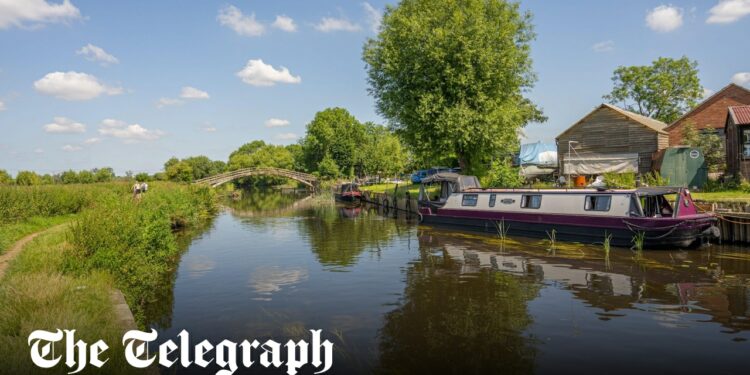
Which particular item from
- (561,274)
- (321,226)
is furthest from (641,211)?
(321,226)

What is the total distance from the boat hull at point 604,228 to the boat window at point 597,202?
52cm

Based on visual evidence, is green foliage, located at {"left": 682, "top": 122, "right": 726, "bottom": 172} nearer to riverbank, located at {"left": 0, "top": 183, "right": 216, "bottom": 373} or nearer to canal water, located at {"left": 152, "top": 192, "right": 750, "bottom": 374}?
canal water, located at {"left": 152, "top": 192, "right": 750, "bottom": 374}

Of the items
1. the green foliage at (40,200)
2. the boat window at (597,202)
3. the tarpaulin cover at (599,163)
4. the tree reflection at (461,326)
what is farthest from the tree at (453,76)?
the green foliage at (40,200)

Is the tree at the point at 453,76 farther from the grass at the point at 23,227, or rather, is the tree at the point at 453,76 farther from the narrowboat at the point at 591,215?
the grass at the point at 23,227

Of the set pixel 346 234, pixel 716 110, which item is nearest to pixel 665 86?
pixel 716 110

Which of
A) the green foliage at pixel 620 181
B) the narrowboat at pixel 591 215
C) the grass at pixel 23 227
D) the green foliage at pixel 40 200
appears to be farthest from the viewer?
the green foliage at pixel 620 181

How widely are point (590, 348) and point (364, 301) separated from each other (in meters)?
6.00

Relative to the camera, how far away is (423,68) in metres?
32.6

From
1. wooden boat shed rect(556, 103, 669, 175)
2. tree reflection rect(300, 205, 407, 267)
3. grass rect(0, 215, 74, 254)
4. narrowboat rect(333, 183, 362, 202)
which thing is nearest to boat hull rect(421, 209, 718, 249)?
tree reflection rect(300, 205, 407, 267)

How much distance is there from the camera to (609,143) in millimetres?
38188

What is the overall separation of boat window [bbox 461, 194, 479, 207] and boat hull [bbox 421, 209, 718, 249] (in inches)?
32.0

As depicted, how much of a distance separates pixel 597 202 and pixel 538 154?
88.8 ft

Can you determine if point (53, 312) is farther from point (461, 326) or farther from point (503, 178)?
point (503, 178)

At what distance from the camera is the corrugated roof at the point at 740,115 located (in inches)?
1018
